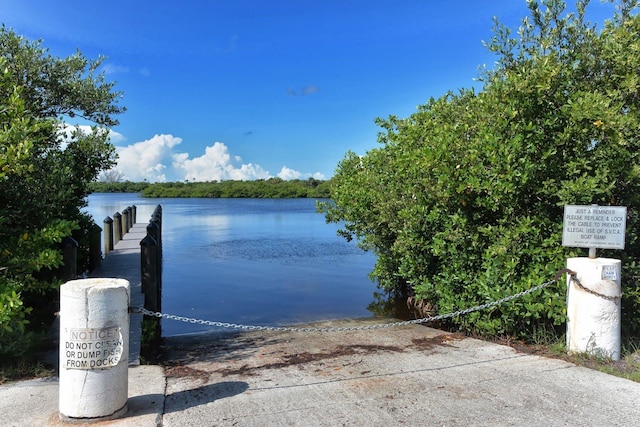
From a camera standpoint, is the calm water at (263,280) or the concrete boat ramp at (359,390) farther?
the calm water at (263,280)

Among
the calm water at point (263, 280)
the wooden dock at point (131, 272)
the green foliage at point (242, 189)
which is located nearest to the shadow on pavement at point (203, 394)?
the wooden dock at point (131, 272)

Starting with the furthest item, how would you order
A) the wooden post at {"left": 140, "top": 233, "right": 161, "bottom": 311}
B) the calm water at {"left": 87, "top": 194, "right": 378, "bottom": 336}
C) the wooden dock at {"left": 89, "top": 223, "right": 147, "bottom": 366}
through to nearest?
1. the calm water at {"left": 87, "top": 194, "right": 378, "bottom": 336}
2. the wooden post at {"left": 140, "top": 233, "right": 161, "bottom": 311}
3. the wooden dock at {"left": 89, "top": 223, "right": 147, "bottom": 366}

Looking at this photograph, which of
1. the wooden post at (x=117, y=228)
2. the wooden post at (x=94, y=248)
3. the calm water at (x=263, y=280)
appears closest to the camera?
the wooden post at (x=94, y=248)

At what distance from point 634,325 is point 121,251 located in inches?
498

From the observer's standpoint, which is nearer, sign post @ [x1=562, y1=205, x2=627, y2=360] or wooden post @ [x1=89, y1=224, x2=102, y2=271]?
sign post @ [x1=562, y1=205, x2=627, y2=360]

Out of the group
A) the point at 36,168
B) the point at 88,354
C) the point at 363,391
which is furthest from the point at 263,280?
the point at 88,354

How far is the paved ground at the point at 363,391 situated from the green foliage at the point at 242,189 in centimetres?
8429

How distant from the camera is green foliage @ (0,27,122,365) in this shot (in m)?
5.04

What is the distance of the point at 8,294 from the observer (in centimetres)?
470

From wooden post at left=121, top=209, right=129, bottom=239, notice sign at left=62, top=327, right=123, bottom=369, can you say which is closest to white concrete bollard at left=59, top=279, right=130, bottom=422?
notice sign at left=62, top=327, right=123, bottom=369

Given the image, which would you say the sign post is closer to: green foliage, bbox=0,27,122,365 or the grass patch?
the grass patch

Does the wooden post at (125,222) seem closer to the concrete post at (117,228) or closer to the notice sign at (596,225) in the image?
the concrete post at (117,228)

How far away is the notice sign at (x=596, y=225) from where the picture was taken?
18.2 ft

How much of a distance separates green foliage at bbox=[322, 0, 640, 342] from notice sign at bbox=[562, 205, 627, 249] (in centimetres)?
43
